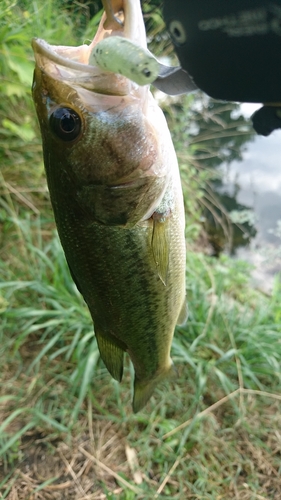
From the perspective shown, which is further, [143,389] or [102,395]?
[102,395]

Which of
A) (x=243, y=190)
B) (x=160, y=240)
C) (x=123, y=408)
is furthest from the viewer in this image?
(x=243, y=190)

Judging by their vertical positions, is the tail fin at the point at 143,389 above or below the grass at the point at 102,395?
above

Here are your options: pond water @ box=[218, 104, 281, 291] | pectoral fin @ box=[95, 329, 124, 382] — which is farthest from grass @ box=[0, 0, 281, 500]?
pond water @ box=[218, 104, 281, 291]

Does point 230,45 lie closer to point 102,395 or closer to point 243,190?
point 102,395

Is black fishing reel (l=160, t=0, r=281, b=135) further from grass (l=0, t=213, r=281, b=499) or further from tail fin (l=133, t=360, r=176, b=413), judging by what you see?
grass (l=0, t=213, r=281, b=499)

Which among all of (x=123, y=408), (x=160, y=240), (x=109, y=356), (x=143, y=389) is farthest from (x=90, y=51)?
(x=123, y=408)

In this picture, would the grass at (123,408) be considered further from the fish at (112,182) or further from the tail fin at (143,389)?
the fish at (112,182)

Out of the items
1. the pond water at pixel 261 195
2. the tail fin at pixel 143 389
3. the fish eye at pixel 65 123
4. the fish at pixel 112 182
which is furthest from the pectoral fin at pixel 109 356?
the pond water at pixel 261 195
